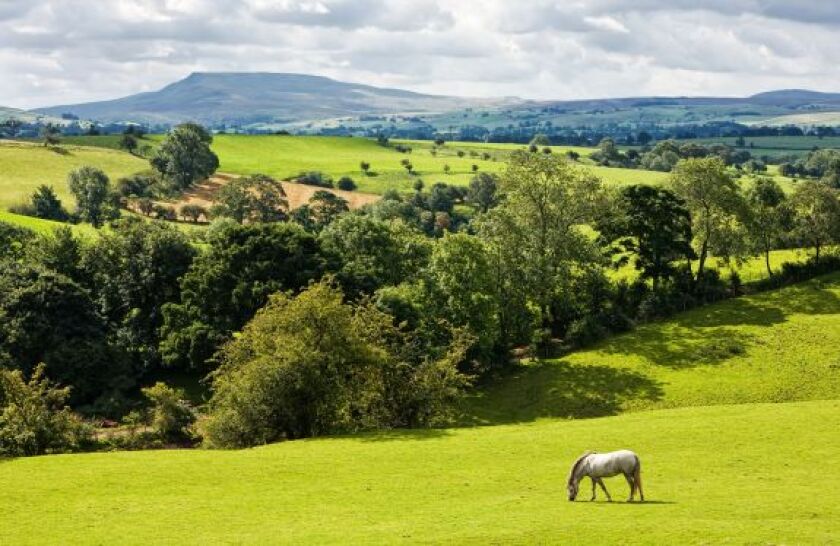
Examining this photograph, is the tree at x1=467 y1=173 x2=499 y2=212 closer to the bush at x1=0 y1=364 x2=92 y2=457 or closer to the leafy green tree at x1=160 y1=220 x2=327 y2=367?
the leafy green tree at x1=160 y1=220 x2=327 y2=367

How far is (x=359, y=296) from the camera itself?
8506 centimetres

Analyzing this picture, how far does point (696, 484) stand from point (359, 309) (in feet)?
103

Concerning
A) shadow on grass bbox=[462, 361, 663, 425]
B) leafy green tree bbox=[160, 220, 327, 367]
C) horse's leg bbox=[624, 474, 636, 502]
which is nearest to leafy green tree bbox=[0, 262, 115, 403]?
leafy green tree bbox=[160, 220, 327, 367]

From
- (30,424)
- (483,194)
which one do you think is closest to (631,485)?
(30,424)

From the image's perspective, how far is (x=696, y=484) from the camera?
40719mm

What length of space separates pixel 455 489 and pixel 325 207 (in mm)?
132155

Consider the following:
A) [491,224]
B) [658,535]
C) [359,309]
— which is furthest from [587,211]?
[658,535]

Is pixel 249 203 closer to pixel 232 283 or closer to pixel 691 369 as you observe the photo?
pixel 232 283

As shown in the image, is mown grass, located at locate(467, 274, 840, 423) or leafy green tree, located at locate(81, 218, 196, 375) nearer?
mown grass, located at locate(467, 274, 840, 423)

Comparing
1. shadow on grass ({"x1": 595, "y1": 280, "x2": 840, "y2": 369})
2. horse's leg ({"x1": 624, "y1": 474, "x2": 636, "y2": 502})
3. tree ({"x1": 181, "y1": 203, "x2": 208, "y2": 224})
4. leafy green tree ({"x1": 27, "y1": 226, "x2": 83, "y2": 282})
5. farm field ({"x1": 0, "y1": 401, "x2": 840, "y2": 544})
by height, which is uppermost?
leafy green tree ({"x1": 27, "y1": 226, "x2": 83, "y2": 282})

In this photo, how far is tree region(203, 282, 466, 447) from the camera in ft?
192

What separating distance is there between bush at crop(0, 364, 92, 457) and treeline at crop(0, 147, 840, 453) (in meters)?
0.36

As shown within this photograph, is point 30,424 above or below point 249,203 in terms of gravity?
below

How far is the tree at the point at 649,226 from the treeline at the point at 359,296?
0.73ft
